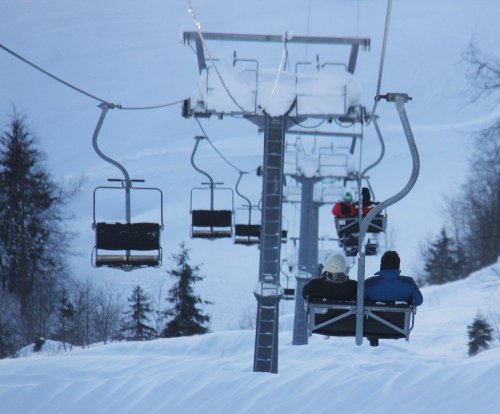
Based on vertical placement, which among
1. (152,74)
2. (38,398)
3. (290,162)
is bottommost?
(38,398)

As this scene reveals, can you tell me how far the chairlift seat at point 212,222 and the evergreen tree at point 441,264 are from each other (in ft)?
96.1

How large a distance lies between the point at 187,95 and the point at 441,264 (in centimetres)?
3150

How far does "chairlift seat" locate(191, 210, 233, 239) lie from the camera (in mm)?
13755

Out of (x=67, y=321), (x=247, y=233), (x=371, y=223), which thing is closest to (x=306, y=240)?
(x=247, y=233)

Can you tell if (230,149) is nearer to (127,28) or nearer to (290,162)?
(127,28)

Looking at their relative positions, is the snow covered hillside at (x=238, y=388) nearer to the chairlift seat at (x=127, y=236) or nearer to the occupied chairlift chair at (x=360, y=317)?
the occupied chairlift chair at (x=360, y=317)

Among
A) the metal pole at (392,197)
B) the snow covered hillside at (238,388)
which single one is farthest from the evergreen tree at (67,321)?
the metal pole at (392,197)

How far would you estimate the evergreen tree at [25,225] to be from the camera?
3222cm

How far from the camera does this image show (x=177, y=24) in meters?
78.6

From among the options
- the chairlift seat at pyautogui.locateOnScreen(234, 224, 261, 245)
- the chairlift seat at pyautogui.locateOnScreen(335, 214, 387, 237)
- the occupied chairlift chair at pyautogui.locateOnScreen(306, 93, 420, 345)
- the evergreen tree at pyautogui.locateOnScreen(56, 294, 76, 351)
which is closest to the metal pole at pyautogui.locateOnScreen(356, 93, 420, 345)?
the occupied chairlift chair at pyautogui.locateOnScreen(306, 93, 420, 345)

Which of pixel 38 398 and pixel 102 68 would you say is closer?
pixel 38 398

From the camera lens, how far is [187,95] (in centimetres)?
6644

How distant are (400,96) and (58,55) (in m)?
70.9

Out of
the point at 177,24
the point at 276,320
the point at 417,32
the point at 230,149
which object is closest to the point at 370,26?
the point at 417,32
